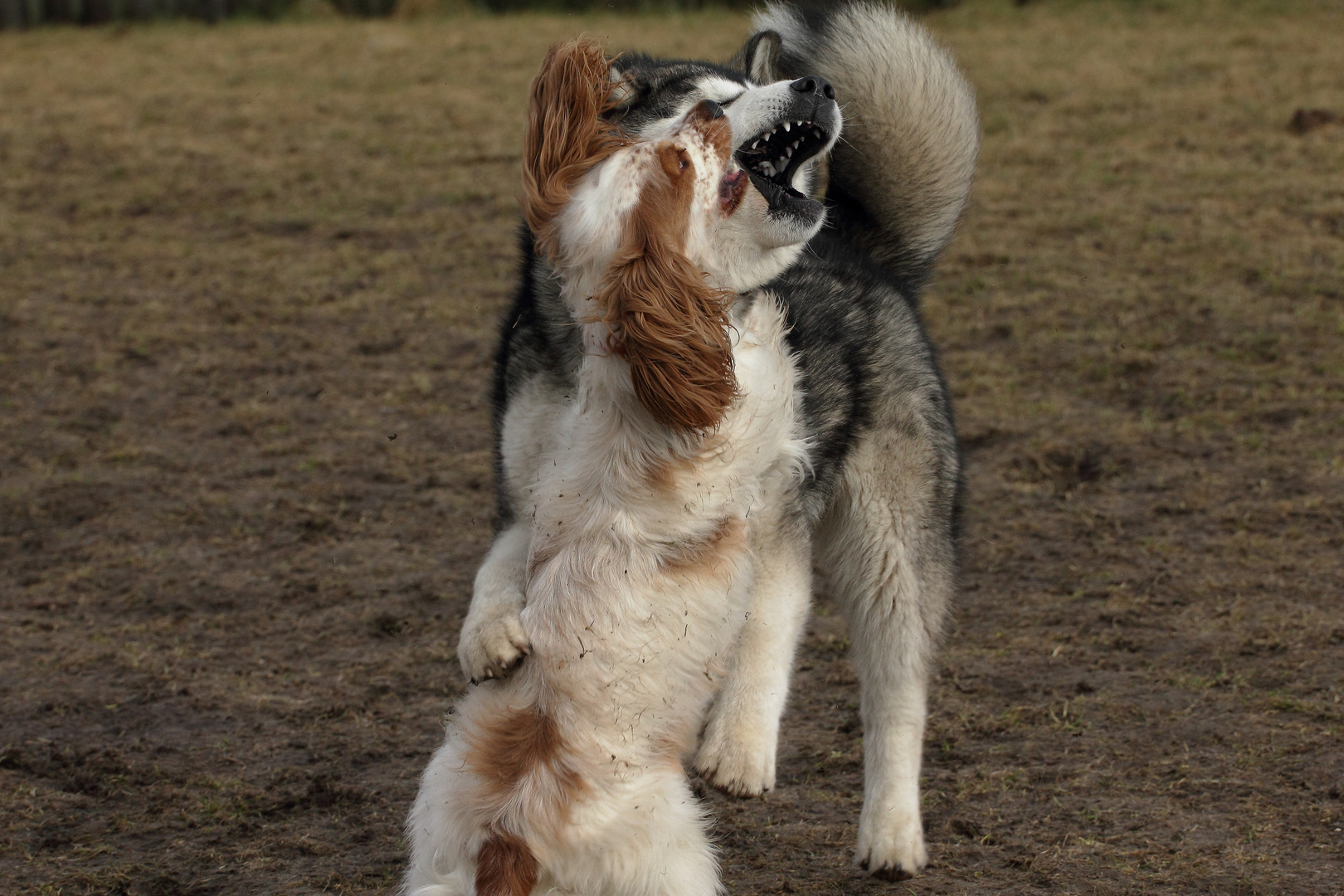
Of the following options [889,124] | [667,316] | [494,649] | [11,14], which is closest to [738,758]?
[494,649]

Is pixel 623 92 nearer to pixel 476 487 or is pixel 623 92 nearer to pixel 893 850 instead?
pixel 893 850

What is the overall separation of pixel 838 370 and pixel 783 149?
0.69 metres

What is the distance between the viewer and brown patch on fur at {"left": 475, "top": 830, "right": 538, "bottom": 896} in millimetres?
2236

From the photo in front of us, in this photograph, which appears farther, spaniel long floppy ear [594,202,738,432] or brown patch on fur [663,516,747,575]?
brown patch on fur [663,516,747,575]

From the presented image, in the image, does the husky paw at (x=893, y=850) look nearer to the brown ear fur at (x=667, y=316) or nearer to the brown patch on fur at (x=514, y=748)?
the brown patch on fur at (x=514, y=748)

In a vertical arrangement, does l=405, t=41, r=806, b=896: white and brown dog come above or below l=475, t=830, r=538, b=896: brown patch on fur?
above

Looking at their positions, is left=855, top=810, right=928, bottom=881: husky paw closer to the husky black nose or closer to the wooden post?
the husky black nose

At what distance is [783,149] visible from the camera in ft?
9.61

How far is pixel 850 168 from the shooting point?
394 centimetres

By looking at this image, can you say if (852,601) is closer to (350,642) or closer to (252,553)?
(350,642)

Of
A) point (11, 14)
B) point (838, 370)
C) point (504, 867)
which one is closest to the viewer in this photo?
point (504, 867)

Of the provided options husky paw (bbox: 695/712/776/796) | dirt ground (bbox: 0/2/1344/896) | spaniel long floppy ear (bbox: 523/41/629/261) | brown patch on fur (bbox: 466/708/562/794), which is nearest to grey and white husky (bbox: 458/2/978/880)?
husky paw (bbox: 695/712/776/796)

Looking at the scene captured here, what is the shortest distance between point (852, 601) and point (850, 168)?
1.30 metres

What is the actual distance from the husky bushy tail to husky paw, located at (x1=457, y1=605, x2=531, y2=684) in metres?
1.98
